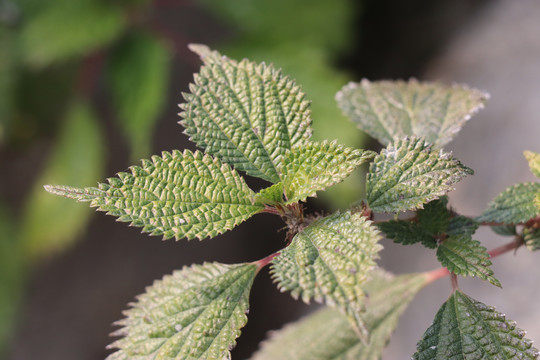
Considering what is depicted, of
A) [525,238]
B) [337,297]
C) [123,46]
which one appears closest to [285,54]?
[123,46]

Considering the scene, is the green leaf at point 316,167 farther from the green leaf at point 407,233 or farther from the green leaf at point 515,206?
the green leaf at point 515,206

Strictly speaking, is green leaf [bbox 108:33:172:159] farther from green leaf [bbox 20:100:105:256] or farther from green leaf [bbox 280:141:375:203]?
green leaf [bbox 280:141:375:203]

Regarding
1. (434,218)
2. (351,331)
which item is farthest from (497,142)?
(434,218)

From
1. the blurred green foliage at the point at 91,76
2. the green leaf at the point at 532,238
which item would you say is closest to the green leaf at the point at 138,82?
the blurred green foliage at the point at 91,76

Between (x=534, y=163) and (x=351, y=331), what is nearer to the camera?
(x=534, y=163)

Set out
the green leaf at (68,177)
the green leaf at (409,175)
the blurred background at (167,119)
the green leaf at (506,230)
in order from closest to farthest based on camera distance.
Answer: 1. the green leaf at (409,175)
2. the green leaf at (506,230)
3. the blurred background at (167,119)
4. the green leaf at (68,177)

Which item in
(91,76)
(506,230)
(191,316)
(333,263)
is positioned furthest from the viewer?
(91,76)

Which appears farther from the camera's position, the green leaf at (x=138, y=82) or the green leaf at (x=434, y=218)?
the green leaf at (x=138, y=82)

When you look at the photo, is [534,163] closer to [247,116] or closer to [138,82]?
[247,116]
